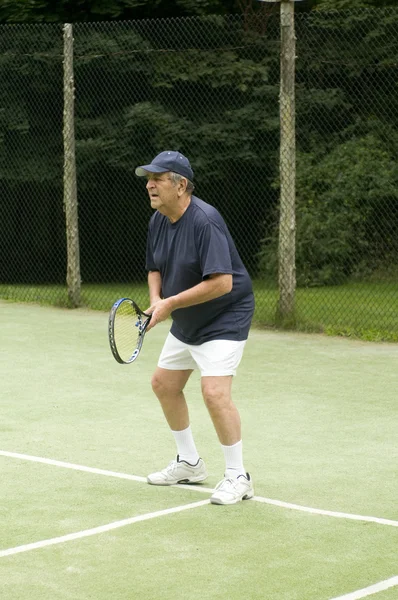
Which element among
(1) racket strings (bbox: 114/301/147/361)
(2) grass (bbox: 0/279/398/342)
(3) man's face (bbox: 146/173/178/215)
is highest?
(3) man's face (bbox: 146/173/178/215)

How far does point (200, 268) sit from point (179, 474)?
1176 millimetres

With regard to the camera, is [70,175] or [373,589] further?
[70,175]

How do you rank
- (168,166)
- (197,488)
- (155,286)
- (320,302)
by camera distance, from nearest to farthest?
(168,166), (155,286), (197,488), (320,302)

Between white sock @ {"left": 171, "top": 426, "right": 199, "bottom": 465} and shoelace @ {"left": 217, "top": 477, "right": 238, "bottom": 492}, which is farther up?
white sock @ {"left": 171, "top": 426, "right": 199, "bottom": 465}

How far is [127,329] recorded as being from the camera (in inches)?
244

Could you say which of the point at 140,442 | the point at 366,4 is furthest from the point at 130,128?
the point at 140,442

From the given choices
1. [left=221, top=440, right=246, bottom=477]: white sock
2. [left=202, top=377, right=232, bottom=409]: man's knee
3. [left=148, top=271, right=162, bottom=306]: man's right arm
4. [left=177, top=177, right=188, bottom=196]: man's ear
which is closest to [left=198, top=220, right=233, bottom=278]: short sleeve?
[left=177, top=177, right=188, bottom=196]: man's ear

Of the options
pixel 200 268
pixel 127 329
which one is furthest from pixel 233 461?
pixel 200 268

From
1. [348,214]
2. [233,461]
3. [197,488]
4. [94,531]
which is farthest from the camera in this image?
[348,214]

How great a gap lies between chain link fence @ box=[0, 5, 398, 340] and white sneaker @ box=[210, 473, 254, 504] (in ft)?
27.9

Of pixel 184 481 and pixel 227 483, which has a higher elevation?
pixel 227 483

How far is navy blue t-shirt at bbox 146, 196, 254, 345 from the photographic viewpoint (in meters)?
5.95

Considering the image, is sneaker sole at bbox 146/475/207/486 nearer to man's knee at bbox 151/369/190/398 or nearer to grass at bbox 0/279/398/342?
man's knee at bbox 151/369/190/398

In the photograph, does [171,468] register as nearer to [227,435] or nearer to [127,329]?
[227,435]
